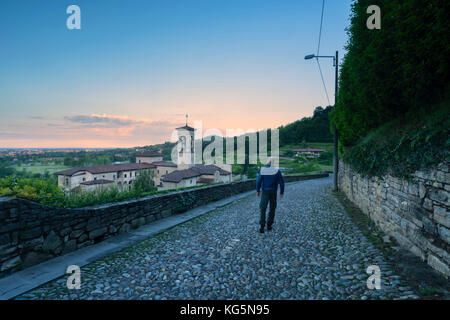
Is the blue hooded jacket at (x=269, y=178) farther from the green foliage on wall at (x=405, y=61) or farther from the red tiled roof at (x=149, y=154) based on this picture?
the red tiled roof at (x=149, y=154)

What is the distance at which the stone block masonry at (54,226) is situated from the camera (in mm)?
3422

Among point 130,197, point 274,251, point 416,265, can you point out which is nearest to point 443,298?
point 416,265

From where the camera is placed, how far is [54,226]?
4.07m

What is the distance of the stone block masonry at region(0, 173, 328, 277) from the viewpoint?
3422mm

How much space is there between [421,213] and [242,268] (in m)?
3.23

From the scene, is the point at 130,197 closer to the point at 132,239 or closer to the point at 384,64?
the point at 132,239

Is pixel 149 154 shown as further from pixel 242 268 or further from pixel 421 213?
pixel 421 213

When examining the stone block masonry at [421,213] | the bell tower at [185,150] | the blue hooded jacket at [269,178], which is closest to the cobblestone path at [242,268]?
the stone block masonry at [421,213]

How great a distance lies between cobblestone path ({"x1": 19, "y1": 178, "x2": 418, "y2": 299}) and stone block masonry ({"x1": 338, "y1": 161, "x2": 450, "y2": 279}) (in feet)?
1.98

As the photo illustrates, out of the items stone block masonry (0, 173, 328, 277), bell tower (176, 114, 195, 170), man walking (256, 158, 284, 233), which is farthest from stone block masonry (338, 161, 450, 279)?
bell tower (176, 114, 195, 170)

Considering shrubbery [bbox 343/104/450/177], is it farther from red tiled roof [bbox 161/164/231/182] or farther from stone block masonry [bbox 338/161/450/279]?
red tiled roof [bbox 161/164/231/182]

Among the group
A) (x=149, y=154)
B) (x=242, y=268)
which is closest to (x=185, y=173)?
(x=149, y=154)

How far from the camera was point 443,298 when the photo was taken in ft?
8.41

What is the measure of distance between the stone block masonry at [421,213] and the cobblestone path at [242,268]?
0.60 meters
